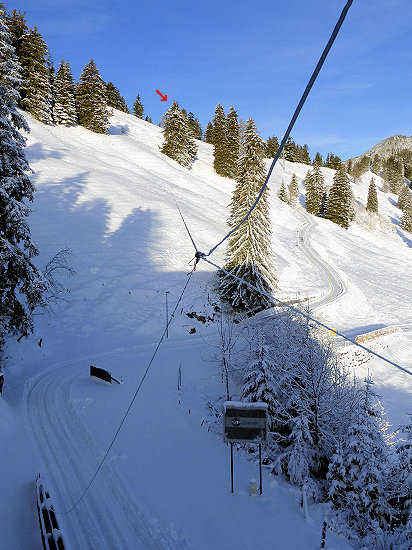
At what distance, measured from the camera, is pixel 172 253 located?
35.6 m

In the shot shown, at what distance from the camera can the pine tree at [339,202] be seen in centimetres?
6781

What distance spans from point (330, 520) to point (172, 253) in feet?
95.5

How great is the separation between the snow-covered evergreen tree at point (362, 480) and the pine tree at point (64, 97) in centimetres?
6931

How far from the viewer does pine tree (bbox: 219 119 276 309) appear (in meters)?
27.0

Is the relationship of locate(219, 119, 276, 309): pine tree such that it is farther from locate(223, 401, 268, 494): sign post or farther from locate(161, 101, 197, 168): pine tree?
locate(161, 101, 197, 168): pine tree

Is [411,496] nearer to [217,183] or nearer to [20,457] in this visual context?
[20,457]

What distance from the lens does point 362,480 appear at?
29.2 ft

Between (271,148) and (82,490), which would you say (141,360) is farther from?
(271,148)

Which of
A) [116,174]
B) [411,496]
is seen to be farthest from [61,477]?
[116,174]

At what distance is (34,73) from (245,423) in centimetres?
6322

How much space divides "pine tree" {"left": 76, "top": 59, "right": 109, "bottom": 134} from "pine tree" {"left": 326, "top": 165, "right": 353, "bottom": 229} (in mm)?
51833

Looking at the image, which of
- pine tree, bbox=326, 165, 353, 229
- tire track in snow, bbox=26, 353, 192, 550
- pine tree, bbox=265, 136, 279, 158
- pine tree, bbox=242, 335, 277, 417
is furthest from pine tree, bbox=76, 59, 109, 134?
pine tree, bbox=242, 335, 277, 417

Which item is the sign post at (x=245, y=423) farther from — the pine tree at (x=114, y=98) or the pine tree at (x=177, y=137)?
the pine tree at (x=114, y=98)

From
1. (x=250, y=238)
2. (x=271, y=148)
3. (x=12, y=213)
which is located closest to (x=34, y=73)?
(x=250, y=238)
